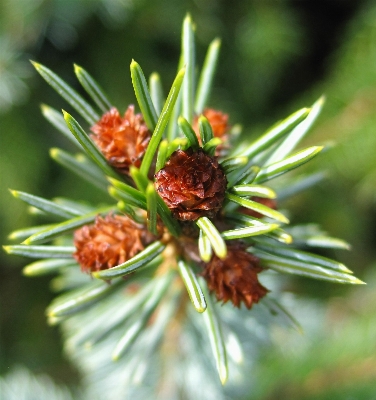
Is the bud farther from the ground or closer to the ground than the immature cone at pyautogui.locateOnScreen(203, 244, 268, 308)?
farther from the ground

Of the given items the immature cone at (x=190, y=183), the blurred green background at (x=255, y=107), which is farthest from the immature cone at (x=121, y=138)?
the blurred green background at (x=255, y=107)

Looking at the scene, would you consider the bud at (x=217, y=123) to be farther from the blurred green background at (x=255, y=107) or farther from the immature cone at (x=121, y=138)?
the blurred green background at (x=255, y=107)

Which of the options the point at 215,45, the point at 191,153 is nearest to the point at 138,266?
the point at 191,153

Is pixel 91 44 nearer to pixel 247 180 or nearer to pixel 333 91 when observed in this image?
pixel 333 91

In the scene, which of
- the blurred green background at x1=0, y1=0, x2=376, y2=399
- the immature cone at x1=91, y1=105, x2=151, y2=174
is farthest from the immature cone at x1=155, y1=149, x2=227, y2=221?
the blurred green background at x1=0, y1=0, x2=376, y2=399

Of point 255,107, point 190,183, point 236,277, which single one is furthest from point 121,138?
point 255,107

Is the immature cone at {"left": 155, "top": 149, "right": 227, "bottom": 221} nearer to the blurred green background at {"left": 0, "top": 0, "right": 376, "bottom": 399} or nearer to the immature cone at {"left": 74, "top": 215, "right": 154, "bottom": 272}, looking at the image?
the immature cone at {"left": 74, "top": 215, "right": 154, "bottom": 272}
